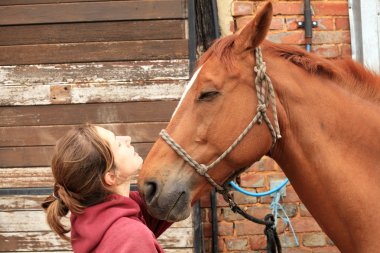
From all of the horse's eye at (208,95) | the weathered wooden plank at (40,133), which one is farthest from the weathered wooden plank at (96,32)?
the horse's eye at (208,95)

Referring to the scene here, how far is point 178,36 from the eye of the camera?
138 inches

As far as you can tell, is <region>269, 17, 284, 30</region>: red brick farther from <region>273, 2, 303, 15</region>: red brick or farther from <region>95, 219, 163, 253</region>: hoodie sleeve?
<region>95, 219, 163, 253</region>: hoodie sleeve

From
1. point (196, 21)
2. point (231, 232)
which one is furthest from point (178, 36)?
point (231, 232)

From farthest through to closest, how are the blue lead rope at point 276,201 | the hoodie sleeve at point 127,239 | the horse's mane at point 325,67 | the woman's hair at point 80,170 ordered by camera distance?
1. the blue lead rope at point 276,201
2. the horse's mane at point 325,67
3. the woman's hair at point 80,170
4. the hoodie sleeve at point 127,239

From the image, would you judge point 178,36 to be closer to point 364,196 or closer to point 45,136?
point 45,136

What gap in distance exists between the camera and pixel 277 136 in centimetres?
197

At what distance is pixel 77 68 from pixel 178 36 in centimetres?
69

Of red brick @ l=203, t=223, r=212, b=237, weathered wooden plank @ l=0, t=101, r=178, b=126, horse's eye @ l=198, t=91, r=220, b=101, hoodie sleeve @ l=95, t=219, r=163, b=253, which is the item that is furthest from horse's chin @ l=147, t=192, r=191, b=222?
red brick @ l=203, t=223, r=212, b=237

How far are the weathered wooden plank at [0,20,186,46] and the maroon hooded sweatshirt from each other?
189 cm

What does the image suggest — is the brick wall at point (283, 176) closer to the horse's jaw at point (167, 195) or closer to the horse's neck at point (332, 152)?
the horse's neck at point (332, 152)

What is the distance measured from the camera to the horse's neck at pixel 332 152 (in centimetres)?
191

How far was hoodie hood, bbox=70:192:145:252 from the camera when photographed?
1.70 metres

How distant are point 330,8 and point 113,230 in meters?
2.44

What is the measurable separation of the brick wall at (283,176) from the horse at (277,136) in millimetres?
1439
